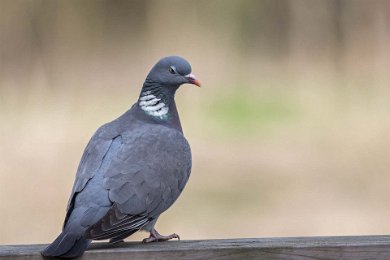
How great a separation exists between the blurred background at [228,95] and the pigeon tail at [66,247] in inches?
148

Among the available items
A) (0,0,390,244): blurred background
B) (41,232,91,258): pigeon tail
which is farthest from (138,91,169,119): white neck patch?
(0,0,390,244): blurred background

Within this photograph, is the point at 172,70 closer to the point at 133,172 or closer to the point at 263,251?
the point at 133,172

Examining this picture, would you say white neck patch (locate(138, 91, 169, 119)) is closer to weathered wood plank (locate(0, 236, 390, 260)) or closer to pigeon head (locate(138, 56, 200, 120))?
pigeon head (locate(138, 56, 200, 120))

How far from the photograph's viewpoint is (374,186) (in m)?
7.03

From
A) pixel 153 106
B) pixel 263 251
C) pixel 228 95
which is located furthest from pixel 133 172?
pixel 228 95

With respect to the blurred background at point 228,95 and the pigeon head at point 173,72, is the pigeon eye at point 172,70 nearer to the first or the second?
the pigeon head at point 173,72

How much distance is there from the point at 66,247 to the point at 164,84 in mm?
933

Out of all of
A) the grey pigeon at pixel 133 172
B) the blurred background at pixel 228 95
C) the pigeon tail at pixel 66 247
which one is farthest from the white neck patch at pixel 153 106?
the blurred background at pixel 228 95

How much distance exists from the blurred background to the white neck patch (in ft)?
9.96

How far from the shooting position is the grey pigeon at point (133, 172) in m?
3.04

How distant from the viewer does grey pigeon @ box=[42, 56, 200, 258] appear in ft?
9.98

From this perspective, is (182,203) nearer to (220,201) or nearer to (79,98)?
(220,201)

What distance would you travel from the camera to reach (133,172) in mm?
3256

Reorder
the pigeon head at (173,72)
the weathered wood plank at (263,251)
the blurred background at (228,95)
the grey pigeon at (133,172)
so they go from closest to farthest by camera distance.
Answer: the weathered wood plank at (263,251)
the grey pigeon at (133,172)
the pigeon head at (173,72)
the blurred background at (228,95)
